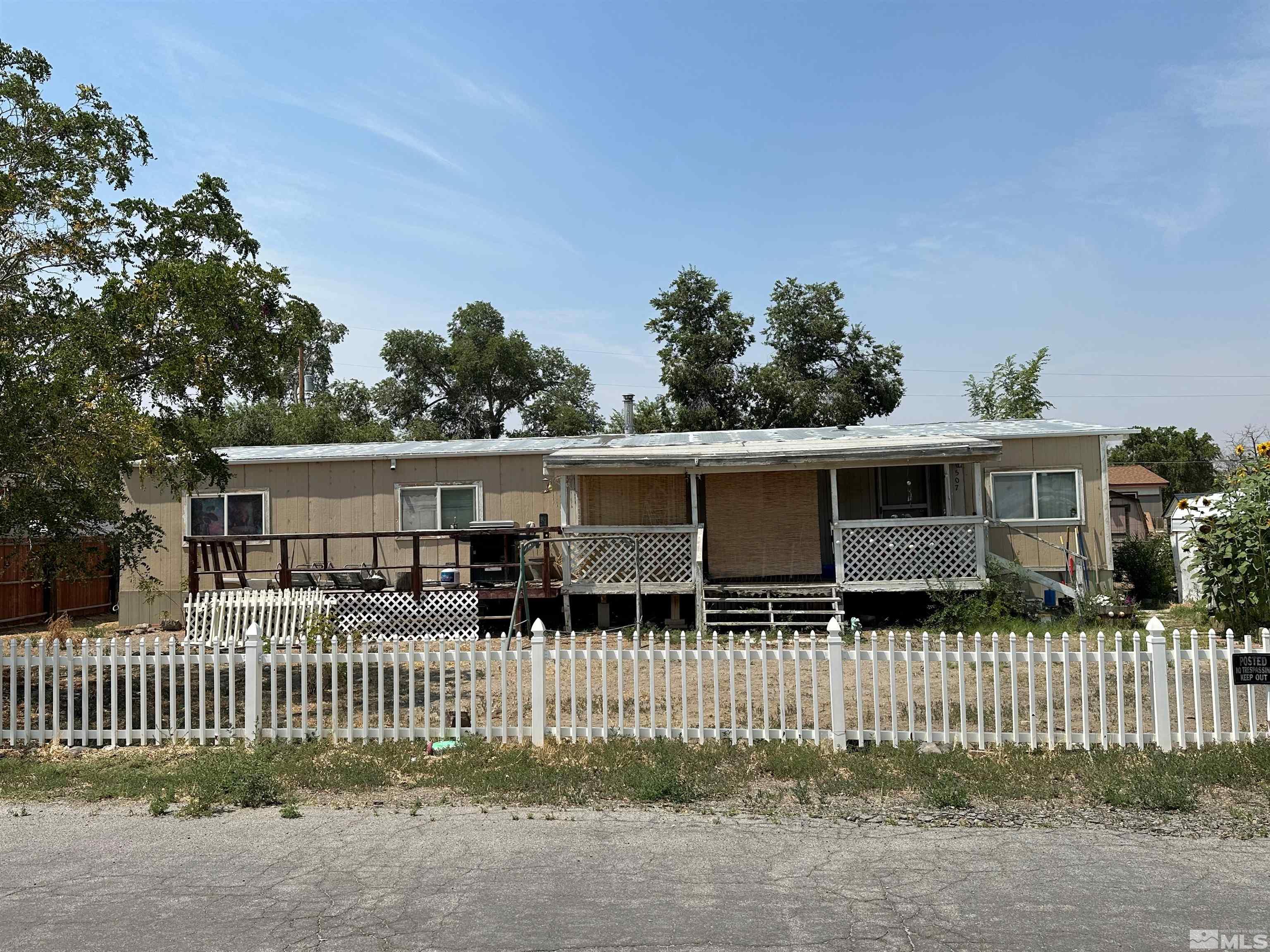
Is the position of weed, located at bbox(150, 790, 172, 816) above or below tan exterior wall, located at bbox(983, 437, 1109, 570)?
below

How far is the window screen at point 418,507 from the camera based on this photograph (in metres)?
18.7

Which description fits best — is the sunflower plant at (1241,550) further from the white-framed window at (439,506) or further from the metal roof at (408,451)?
the white-framed window at (439,506)

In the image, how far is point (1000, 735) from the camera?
7613mm

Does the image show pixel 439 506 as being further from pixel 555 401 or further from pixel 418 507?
pixel 555 401

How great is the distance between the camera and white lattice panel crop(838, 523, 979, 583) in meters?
15.5

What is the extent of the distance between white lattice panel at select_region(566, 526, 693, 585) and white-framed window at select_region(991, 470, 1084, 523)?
607cm

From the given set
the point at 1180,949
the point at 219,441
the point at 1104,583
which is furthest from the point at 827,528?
the point at 219,441

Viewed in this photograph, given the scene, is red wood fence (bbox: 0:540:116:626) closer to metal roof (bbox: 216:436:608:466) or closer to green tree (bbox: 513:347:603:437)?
metal roof (bbox: 216:436:608:466)

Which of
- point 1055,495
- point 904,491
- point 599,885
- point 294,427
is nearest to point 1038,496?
point 1055,495

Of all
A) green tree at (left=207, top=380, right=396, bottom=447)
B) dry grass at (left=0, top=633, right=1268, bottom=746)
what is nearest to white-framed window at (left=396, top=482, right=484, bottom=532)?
dry grass at (left=0, top=633, right=1268, bottom=746)

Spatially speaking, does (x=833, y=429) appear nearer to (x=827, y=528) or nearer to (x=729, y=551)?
(x=827, y=528)

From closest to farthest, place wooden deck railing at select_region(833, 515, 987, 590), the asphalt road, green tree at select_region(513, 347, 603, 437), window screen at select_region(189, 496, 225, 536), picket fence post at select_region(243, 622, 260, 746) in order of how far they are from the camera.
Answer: the asphalt road → picket fence post at select_region(243, 622, 260, 746) → wooden deck railing at select_region(833, 515, 987, 590) → window screen at select_region(189, 496, 225, 536) → green tree at select_region(513, 347, 603, 437)

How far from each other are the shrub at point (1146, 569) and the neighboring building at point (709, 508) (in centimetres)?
256

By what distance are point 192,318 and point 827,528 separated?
12.0 metres
